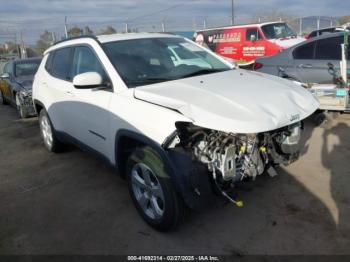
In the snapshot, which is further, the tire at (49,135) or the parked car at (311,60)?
the parked car at (311,60)

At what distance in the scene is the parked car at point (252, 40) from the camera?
13664mm

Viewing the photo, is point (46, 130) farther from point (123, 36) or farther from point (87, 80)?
point (87, 80)

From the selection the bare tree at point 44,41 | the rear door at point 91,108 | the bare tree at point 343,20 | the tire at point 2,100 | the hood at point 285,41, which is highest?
the bare tree at point 343,20

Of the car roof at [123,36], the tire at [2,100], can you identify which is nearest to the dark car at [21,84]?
the tire at [2,100]

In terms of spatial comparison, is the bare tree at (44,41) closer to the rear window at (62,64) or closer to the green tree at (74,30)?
the green tree at (74,30)

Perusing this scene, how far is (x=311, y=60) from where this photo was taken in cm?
684

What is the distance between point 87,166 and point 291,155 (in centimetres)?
304

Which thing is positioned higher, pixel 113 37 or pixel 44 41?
pixel 44 41

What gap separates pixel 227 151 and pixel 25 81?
766 cm

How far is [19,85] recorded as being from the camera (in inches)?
348

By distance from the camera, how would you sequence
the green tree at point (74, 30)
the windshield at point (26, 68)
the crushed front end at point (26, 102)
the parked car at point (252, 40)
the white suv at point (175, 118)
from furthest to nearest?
the green tree at point (74, 30) → the parked car at point (252, 40) → the windshield at point (26, 68) → the crushed front end at point (26, 102) → the white suv at point (175, 118)

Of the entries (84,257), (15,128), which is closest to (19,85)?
(15,128)

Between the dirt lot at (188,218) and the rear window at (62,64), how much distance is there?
55.3 inches

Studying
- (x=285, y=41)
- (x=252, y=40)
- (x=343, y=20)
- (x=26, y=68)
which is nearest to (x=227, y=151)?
(x=26, y=68)
